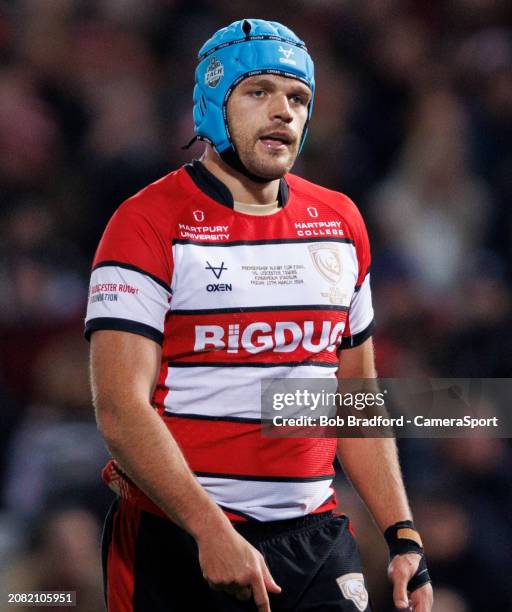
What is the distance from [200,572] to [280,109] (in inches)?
51.3

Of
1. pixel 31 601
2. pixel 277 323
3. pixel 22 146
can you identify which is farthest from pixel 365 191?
pixel 277 323

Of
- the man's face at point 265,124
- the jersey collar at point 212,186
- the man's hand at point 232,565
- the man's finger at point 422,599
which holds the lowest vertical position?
the man's finger at point 422,599

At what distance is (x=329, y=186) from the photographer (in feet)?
21.8

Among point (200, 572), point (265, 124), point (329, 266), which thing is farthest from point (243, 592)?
point (265, 124)

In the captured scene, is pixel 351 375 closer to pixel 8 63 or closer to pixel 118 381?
pixel 118 381

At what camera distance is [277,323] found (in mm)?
3092

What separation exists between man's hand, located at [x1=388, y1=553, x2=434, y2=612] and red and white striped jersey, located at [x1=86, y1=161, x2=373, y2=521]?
0.91ft

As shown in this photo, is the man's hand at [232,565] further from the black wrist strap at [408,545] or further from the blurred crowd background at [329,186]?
the blurred crowd background at [329,186]

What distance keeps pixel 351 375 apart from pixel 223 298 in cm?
57

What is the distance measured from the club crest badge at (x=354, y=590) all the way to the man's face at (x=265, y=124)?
116 centimetres

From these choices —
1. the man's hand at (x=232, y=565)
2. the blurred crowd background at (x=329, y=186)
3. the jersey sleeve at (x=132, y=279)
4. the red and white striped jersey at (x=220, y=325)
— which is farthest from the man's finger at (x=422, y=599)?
the blurred crowd background at (x=329, y=186)

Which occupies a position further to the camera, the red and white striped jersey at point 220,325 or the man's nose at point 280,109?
the man's nose at point 280,109

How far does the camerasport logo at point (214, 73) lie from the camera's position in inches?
128

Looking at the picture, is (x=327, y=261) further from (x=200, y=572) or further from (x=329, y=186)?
(x=329, y=186)
